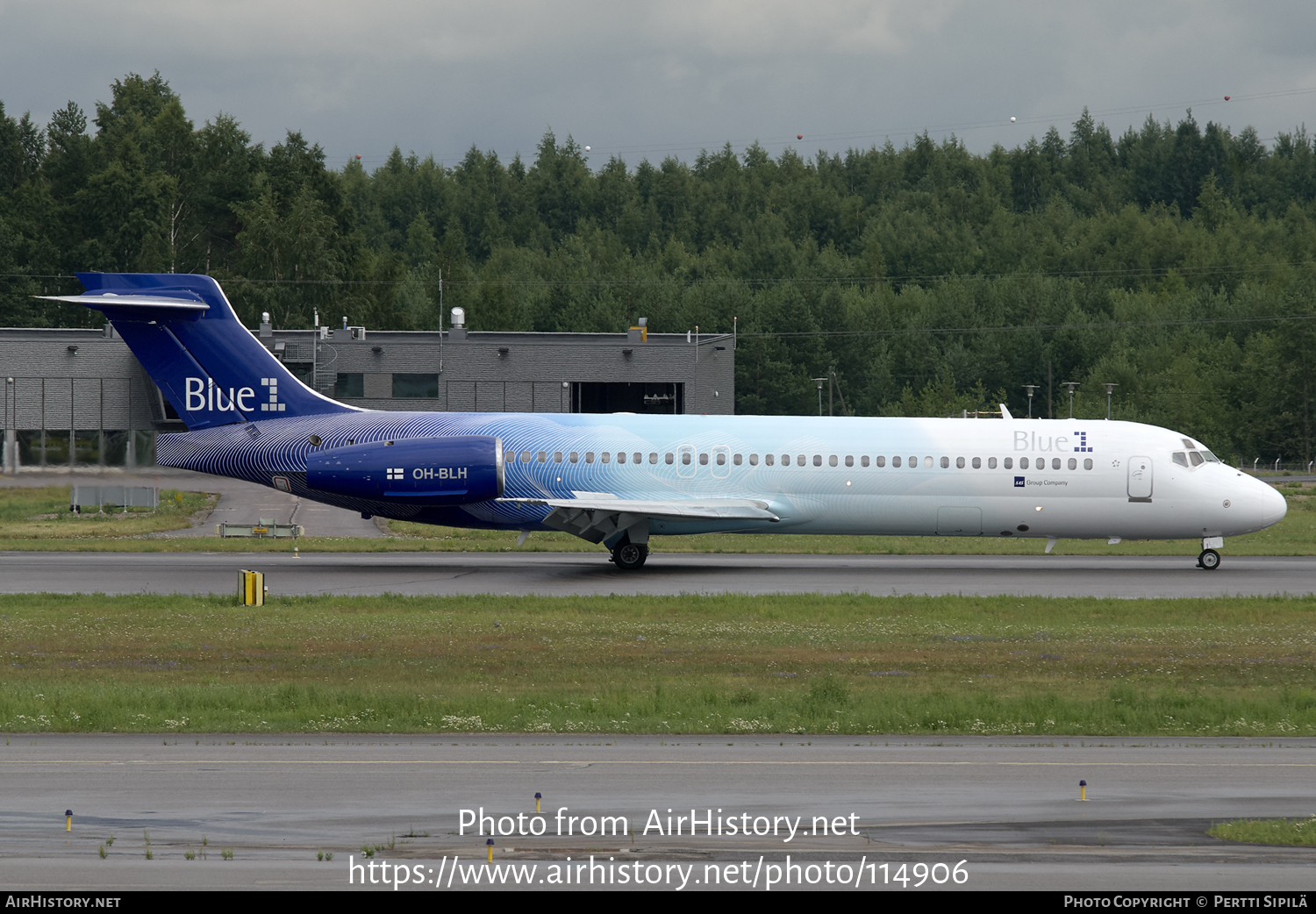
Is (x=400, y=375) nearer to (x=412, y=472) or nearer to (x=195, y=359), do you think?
(x=195, y=359)

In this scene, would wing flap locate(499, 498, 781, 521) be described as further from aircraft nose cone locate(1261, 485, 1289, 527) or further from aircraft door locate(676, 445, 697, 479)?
aircraft nose cone locate(1261, 485, 1289, 527)

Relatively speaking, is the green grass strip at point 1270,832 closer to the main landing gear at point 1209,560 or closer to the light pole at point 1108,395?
the main landing gear at point 1209,560

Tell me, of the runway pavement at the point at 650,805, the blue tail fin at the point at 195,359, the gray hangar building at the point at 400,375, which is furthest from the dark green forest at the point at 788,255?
the runway pavement at the point at 650,805

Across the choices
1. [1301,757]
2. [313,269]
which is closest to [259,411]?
[1301,757]

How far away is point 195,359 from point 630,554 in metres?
12.1

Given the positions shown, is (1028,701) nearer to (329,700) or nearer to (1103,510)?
(329,700)

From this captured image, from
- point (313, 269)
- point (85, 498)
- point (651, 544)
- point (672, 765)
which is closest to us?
point (672, 765)

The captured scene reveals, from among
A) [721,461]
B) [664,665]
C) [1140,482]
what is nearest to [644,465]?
[721,461]

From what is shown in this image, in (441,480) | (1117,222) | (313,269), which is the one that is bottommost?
(441,480)

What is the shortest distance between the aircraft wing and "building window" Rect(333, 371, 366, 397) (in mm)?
36728

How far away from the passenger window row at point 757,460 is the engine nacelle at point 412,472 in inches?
37.6

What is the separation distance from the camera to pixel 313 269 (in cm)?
9838

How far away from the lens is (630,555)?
1312 inches

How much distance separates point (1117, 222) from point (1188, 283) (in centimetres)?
1239
